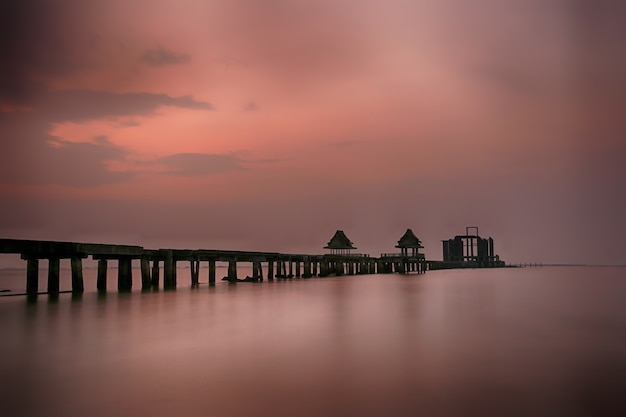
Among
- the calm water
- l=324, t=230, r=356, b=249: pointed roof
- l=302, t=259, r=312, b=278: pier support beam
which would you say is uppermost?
l=324, t=230, r=356, b=249: pointed roof

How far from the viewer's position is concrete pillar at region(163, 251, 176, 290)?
93.9 feet

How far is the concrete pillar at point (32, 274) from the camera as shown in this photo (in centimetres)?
2165

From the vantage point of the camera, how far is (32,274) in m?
22.5

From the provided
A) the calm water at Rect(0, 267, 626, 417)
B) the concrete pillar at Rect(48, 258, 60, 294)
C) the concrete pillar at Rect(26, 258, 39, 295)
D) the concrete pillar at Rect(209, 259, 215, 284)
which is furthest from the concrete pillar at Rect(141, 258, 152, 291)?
the calm water at Rect(0, 267, 626, 417)

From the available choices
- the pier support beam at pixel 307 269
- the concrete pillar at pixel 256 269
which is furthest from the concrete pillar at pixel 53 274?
the pier support beam at pixel 307 269

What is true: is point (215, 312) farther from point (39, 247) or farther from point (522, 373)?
point (522, 373)

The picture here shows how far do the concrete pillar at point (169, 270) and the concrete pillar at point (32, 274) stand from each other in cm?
646

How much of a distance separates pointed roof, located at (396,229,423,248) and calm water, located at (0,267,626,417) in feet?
186

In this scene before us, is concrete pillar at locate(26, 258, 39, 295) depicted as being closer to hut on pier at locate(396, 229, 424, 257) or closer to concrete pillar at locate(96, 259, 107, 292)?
concrete pillar at locate(96, 259, 107, 292)

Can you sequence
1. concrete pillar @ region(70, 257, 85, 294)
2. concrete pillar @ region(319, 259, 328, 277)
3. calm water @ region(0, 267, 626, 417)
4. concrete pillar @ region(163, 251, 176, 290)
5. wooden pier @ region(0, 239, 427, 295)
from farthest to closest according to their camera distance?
concrete pillar @ region(319, 259, 328, 277) < concrete pillar @ region(163, 251, 176, 290) < concrete pillar @ region(70, 257, 85, 294) < wooden pier @ region(0, 239, 427, 295) < calm water @ region(0, 267, 626, 417)

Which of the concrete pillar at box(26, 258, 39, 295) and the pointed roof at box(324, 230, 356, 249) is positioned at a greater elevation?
the pointed roof at box(324, 230, 356, 249)

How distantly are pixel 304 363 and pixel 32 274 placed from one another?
55.4 feet

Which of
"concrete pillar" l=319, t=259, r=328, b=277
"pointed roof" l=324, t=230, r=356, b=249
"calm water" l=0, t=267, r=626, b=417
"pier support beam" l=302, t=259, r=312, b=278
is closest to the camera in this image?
"calm water" l=0, t=267, r=626, b=417

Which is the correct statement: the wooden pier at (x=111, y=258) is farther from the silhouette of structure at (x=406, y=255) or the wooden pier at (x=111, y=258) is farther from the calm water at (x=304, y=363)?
the silhouette of structure at (x=406, y=255)
